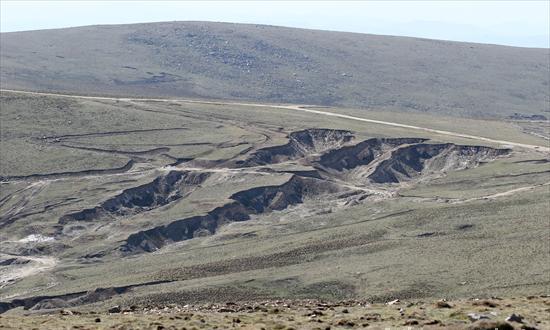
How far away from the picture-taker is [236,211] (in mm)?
85875

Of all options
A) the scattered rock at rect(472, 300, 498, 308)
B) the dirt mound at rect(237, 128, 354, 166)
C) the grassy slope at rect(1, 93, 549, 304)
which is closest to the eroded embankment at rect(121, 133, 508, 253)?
the dirt mound at rect(237, 128, 354, 166)

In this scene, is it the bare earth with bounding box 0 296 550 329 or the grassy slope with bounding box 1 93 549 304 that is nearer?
the bare earth with bounding box 0 296 550 329

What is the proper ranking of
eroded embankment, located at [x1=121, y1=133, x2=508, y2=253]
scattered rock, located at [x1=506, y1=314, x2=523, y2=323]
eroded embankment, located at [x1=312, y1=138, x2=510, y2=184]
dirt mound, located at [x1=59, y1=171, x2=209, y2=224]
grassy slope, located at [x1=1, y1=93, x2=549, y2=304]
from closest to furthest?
scattered rock, located at [x1=506, y1=314, x2=523, y2=323]
grassy slope, located at [x1=1, y1=93, x2=549, y2=304]
dirt mound, located at [x1=59, y1=171, x2=209, y2=224]
eroded embankment, located at [x1=121, y1=133, x2=508, y2=253]
eroded embankment, located at [x1=312, y1=138, x2=510, y2=184]

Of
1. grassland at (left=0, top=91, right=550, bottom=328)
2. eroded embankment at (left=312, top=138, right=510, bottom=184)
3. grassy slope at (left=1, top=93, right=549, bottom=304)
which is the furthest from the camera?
eroded embankment at (left=312, top=138, right=510, bottom=184)

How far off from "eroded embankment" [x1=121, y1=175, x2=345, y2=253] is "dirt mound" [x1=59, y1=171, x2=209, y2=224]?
20.3 feet

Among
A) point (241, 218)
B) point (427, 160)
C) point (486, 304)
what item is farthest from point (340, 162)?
point (486, 304)

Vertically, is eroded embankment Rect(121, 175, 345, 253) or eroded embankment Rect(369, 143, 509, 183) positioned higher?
eroded embankment Rect(369, 143, 509, 183)

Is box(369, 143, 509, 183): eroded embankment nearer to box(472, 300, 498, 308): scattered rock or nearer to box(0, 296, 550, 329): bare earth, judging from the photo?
box(472, 300, 498, 308): scattered rock

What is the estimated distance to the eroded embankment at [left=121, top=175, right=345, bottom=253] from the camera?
79000 millimetres

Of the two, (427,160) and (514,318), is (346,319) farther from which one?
(427,160)

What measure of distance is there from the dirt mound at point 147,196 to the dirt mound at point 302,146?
19.6 ft

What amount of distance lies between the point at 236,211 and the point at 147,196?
8824 mm

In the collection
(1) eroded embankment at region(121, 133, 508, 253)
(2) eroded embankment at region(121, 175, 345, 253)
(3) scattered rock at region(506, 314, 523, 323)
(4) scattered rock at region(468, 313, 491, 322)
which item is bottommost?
(2) eroded embankment at region(121, 175, 345, 253)

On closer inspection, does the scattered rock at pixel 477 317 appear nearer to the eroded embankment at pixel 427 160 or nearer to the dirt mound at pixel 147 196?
the dirt mound at pixel 147 196
